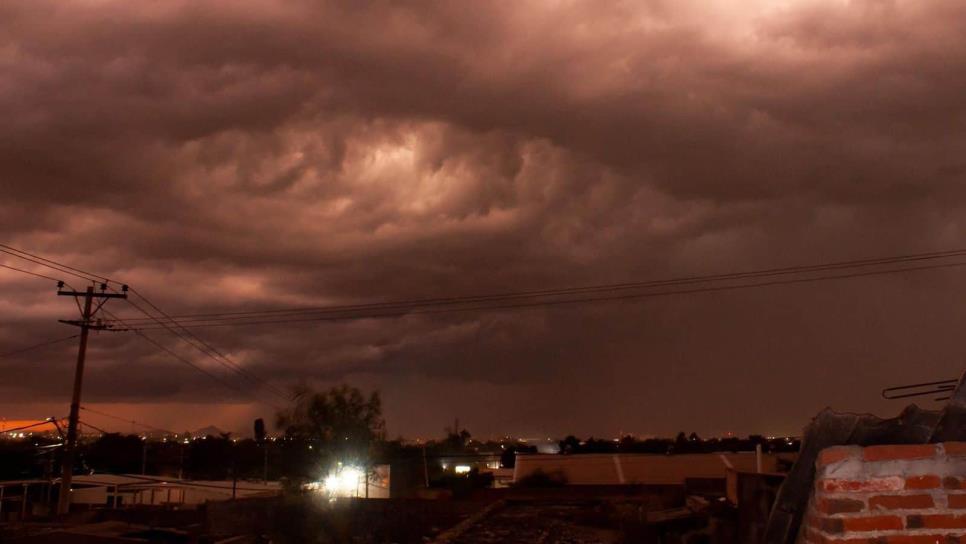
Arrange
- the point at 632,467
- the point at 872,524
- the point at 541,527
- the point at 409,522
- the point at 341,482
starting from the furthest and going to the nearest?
1. the point at 341,482
2. the point at 632,467
3. the point at 409,522
4. the point at 541,527
5. the point at 872,524

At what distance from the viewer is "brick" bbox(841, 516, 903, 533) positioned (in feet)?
15.0

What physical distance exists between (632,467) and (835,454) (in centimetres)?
3548

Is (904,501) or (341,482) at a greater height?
(341,482)

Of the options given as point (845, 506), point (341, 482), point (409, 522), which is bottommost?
point (409, 522)

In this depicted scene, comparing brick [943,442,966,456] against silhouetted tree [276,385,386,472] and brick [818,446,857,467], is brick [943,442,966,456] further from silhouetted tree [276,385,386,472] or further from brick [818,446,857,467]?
silhouetted tree [276,385,386,472]

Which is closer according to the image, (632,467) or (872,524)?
(872,524)

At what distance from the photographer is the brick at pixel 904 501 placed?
4594mm

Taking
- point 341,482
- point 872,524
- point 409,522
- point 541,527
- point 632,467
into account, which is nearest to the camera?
point 872,524

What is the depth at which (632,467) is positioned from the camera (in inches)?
1526

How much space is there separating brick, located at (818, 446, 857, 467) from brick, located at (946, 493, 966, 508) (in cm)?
61

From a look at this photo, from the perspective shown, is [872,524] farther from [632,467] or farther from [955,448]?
[632,467]

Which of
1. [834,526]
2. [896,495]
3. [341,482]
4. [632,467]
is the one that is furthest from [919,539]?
[341,482]

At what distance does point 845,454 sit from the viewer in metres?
4.62

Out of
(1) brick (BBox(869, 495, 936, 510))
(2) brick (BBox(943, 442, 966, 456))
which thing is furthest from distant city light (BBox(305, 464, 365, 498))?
(2) brick (BBox(943, 442, 966, 456))
